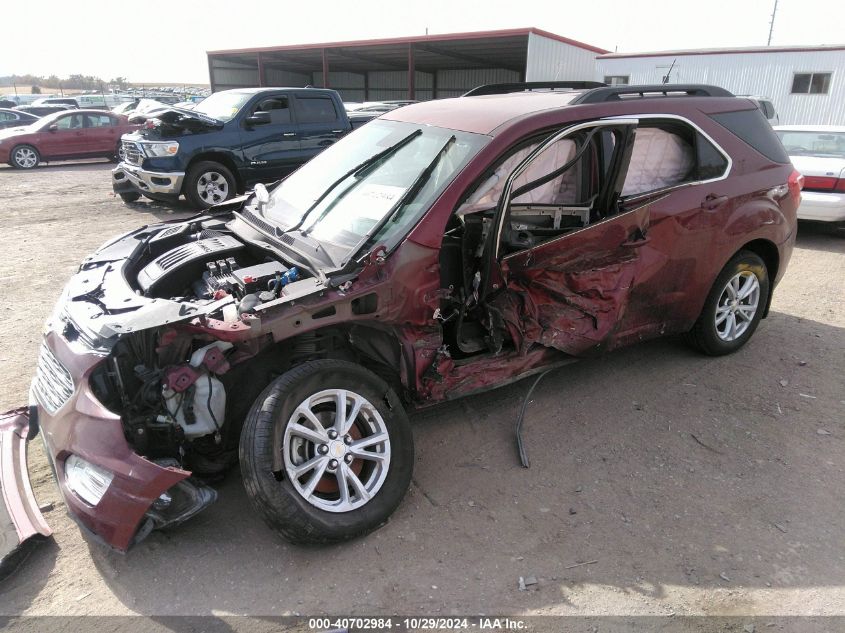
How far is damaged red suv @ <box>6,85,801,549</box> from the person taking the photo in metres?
2.73

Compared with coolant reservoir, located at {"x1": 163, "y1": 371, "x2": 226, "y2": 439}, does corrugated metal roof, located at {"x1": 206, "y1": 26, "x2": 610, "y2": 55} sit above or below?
above

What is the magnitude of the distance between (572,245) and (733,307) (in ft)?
6.01

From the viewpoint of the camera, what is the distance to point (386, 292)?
10.2 feet

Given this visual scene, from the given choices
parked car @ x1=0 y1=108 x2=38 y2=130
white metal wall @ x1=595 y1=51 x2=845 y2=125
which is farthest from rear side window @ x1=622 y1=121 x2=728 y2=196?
parked car @ x1=0 y1=108 x2=38 y2=130

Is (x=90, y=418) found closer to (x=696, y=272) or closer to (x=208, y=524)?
(x=208, y=524)

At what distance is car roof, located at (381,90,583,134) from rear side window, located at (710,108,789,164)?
3.93 ft

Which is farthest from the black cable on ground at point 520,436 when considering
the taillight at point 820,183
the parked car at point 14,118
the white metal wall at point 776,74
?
the parked car at point 14,118

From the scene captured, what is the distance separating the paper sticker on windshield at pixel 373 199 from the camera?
3445mm

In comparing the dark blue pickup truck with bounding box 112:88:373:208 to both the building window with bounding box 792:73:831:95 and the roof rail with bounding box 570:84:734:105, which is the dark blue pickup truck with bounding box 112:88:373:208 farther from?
the building window with bounding box 792:73:831:95

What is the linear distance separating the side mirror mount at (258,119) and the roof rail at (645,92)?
7.14 m

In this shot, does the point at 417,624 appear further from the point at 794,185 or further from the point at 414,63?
the point at 414,63

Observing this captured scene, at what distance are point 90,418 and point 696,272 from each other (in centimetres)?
376

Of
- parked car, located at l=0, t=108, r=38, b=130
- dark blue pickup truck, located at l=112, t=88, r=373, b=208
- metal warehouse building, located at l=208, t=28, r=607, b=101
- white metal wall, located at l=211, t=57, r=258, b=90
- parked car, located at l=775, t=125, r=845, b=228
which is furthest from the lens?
white metal wall, located at l=211, t=57, r=258, b=90

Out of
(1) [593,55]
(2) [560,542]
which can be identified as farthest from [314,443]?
(1) [593,55]
